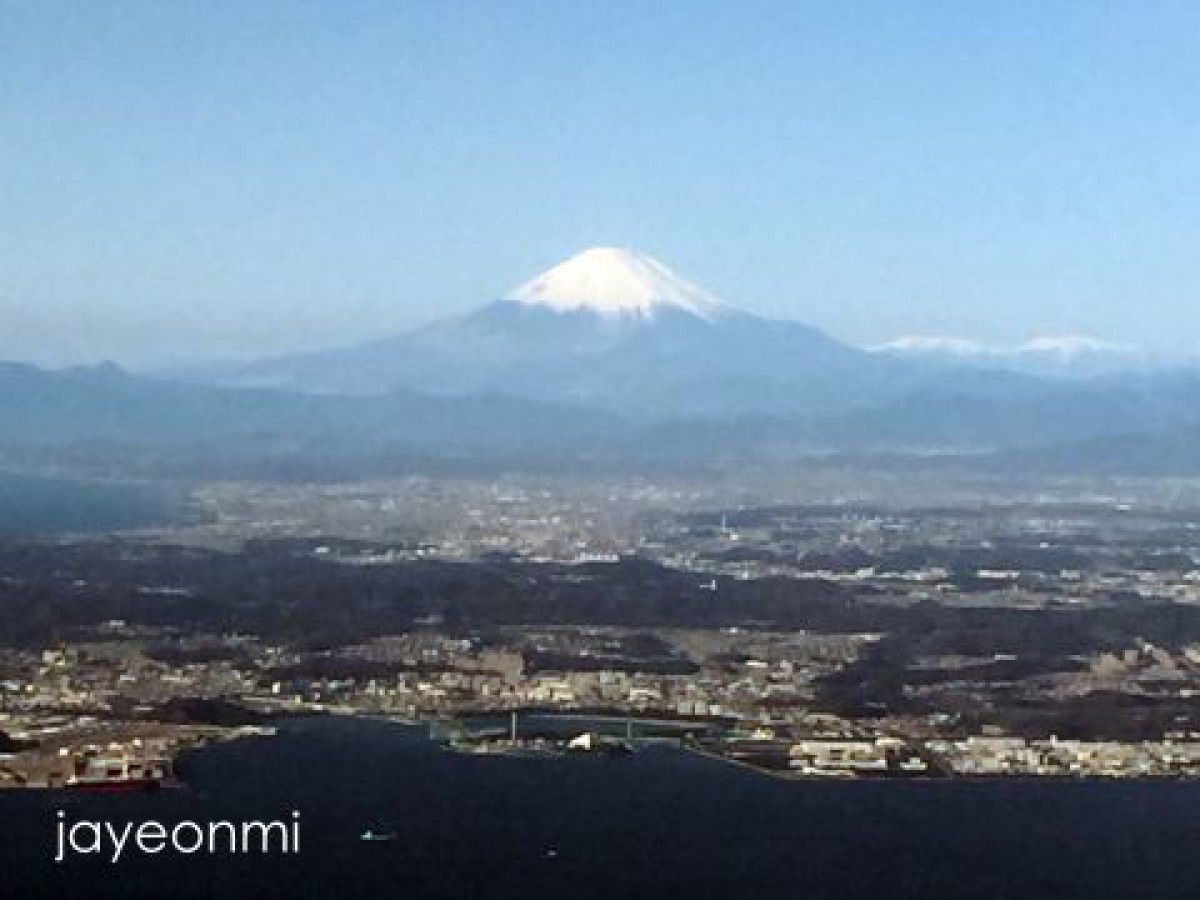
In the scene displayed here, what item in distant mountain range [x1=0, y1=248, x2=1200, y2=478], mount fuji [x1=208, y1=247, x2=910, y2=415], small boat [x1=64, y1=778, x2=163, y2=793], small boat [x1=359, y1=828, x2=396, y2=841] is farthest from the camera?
mount fuji [x1=208, y1=247, x2=910, y2=415]

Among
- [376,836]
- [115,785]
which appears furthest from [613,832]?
[115,785]

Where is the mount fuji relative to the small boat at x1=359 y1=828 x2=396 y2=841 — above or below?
above

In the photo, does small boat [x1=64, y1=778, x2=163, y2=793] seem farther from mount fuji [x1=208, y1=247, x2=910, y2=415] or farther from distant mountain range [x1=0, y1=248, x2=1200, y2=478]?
mount fuji [x1=208, y1=247, x2=910, y2=415]

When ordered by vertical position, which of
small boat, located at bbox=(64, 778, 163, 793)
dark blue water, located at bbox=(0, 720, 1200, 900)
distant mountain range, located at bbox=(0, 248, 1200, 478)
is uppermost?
distant mountain range, located at bbox=(0, 248, 1200, 478)

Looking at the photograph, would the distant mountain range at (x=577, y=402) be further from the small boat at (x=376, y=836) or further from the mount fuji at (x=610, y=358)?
the small boat at (x=376, y=836)

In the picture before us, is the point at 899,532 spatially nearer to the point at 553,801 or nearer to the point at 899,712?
the point at 899,712

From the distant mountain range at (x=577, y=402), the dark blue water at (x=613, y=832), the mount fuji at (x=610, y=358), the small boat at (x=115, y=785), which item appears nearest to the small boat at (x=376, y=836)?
the dark blue water at (x=613, y=832)

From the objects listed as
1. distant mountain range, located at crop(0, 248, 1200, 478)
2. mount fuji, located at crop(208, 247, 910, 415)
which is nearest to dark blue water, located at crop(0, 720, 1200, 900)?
distant mountain range, located at crop(0, 248, 1200, 478)
